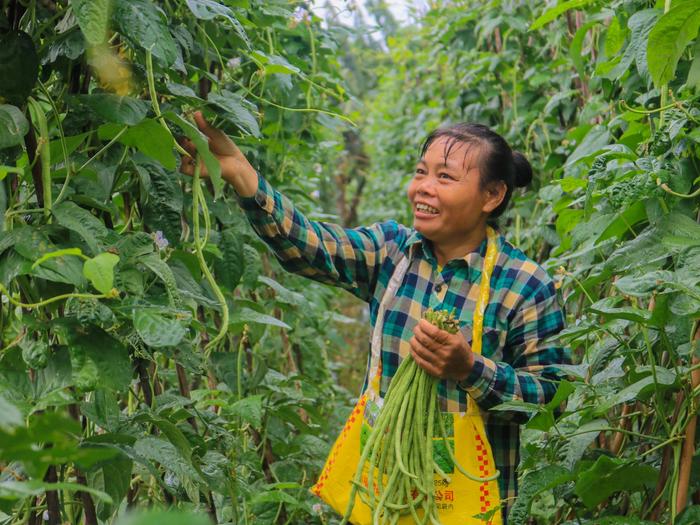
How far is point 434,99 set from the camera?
477 centimetres

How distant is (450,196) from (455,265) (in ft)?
0.43

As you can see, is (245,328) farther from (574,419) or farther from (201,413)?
(574,419)

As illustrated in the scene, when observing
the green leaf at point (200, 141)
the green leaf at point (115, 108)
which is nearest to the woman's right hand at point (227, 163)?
the green leaf at point (200, 141)

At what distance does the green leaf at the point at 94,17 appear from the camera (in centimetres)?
109

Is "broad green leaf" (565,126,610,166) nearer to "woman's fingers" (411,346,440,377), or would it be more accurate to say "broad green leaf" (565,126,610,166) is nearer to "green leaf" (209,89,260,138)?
"woman's fingers" (411,346,440,377)

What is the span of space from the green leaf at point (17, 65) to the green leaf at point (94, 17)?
15 cm

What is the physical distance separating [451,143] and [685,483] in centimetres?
78

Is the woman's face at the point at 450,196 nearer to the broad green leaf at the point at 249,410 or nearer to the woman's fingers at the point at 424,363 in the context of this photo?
the woman's fingers at the point at 424,363

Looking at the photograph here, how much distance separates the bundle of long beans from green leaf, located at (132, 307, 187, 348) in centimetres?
59

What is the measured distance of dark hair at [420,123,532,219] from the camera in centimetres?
193

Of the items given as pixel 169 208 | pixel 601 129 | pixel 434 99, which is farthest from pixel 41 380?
pixel 434 99

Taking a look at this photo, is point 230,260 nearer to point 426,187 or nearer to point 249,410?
point 249,410

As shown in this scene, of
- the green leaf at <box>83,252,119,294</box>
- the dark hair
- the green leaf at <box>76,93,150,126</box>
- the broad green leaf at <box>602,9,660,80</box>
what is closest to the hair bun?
the dark hair

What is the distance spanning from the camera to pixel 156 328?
1.12 metres
